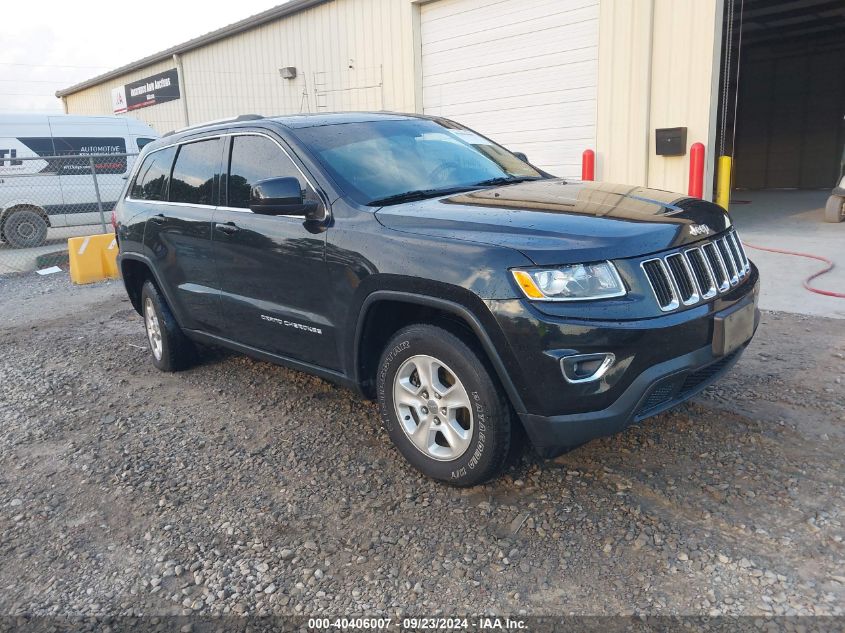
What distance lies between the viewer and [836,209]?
1050 cm

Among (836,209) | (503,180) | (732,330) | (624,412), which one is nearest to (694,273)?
(732,330)

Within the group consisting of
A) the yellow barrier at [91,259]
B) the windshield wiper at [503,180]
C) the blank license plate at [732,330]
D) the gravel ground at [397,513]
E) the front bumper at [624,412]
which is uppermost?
the windshield wiper at [503,180]

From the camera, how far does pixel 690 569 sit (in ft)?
8.36

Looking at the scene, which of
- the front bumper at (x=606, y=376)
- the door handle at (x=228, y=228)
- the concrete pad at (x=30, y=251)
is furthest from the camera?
the concrete pad at (x=30, y=251)

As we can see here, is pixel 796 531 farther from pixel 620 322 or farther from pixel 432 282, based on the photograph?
pixel 432 282

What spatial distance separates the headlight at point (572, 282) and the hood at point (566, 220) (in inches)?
1.5

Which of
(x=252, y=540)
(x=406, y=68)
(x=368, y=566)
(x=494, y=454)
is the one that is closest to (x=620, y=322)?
(x=494, y=454)

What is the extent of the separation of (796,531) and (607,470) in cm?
84

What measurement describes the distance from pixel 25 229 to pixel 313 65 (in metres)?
6.57

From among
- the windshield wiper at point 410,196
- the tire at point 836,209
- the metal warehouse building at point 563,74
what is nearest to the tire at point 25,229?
the metal warehouse building at point 563,74

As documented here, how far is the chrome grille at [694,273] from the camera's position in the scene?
2.80 meters

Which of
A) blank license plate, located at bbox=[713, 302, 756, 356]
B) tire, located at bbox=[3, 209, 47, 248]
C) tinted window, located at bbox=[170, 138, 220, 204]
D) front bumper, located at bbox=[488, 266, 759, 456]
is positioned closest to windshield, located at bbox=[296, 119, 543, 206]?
tinted window, located at bbox=[170, 138, 220, 204]

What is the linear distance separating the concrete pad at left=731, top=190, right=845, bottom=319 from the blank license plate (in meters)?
2.95

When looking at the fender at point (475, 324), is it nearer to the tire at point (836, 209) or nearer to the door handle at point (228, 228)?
the door handle at point (228, 228)
